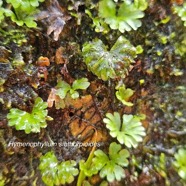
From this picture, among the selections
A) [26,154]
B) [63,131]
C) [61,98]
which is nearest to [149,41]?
[61,98]

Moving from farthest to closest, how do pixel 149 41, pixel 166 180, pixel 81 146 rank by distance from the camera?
pixel 149 41 < pixel 81 146 < pixel 166 180

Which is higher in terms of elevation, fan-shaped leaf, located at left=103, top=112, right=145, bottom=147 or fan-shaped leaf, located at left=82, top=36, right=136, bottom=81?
fan-shaped leaf, located at left=82, top=36, right=136, bottom=81

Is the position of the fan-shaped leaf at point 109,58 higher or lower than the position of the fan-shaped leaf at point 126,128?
higher

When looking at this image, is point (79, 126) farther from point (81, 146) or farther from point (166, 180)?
point (166, 180)

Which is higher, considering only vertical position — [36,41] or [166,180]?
[36,41]

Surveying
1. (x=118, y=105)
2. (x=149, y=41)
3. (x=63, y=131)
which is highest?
(x=149, y=41)

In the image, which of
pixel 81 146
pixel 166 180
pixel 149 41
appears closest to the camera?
pixel 166 180

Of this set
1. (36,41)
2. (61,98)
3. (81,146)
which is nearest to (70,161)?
(81,146)

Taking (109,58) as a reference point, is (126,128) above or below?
below

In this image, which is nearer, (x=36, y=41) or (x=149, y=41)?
(x=36, y=41)

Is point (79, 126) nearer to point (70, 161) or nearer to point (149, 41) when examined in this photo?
point (70, 161)
